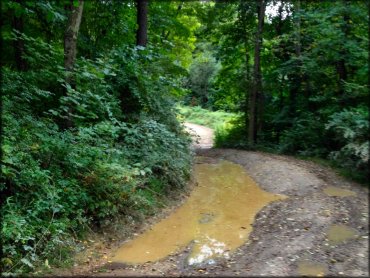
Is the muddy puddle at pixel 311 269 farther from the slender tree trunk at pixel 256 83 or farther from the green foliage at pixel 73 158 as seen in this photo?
the slender tree trunk at pixel 256 83

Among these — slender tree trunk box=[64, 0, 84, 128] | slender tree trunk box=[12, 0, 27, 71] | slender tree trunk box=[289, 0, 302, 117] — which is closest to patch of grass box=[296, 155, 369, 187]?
slender tree trunk box=[289, 0, 302, 117]

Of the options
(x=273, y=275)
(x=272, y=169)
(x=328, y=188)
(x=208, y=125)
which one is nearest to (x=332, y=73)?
(x=272, y=169)

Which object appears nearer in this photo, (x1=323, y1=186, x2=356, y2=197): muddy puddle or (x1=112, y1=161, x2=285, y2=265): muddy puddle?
(x1=112, y1=161, x2=285, y2=265): muddy puddle

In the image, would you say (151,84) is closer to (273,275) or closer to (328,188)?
(328,188)

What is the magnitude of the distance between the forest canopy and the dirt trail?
958 mm

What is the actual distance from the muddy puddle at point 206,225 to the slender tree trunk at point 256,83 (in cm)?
626

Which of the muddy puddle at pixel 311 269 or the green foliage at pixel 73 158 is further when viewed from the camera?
the green foliage at pixel 73 158

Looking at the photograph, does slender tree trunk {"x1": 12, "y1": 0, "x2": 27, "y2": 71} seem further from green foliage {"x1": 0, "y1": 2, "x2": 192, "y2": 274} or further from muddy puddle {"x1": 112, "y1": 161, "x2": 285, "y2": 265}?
muddy puddle {"x1": 112, "y1": 161, "x2": 285, "y2": 265}

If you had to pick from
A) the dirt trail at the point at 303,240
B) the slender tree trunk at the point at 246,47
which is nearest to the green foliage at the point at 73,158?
the dirt trail at the point at 303,240

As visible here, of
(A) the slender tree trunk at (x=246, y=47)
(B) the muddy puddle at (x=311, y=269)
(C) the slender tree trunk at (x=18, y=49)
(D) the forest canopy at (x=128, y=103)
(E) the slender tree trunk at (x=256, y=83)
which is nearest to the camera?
(B) the muddy puddle at (x=311, y=269)

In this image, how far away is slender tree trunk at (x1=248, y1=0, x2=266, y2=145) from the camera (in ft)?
52.2

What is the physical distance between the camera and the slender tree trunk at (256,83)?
15.9 m

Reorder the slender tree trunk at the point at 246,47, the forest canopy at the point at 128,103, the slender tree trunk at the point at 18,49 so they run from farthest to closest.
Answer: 1. the slender tree trunk at the point at 246,47
2. the slender tree trunk at the point at 18,49
3. the forest canopy at the point at 128,103

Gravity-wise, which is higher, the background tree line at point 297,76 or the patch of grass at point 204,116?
the background tree line at point 297,76
